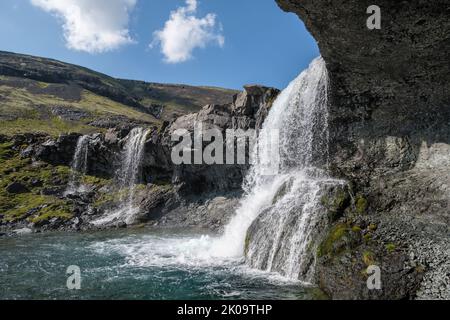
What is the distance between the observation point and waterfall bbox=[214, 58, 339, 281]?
86.3ft

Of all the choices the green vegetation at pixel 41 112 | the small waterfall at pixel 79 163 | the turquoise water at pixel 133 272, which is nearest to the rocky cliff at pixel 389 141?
the turquoise water at pixel 133 272

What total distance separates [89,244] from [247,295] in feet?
87.2

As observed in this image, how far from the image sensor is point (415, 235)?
72.3ft

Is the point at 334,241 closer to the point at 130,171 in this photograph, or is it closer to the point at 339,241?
the point at 339,241

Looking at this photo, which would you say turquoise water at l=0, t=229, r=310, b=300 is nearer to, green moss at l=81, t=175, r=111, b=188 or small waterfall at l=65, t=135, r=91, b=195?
green moss at l=81, t=175, r=111, b=188

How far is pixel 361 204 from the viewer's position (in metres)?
26.5

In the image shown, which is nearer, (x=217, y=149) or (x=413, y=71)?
(x=413, y=71)

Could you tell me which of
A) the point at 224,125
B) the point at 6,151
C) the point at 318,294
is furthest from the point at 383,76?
the point at 6,151

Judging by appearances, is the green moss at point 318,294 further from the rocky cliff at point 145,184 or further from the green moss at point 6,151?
the green moss at point 6,151

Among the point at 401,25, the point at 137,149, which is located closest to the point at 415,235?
the point at 401,25

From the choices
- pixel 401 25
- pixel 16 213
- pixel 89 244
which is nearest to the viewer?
pixel 401 25

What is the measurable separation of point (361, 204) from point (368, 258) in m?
6.52

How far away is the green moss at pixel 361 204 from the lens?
2600cm
